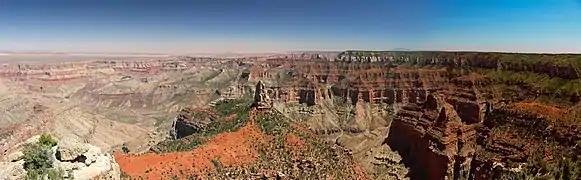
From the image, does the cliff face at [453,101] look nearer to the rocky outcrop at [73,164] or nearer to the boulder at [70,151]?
the rocky outcrop at [73,164]

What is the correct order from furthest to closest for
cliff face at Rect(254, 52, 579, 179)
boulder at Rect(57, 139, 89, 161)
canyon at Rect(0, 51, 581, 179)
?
cliff face at Rect(254, 52, 579, 179)
canyon at Rect(0, 51, 581, 179)
boulder at Rect(57, 139, 89, 161)

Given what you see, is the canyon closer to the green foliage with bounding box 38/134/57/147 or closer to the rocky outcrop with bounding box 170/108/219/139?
the rocky outcrop with bounding box 170/108/219/139

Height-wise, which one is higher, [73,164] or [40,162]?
[40,162]

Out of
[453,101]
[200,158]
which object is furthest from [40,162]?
[453,101]

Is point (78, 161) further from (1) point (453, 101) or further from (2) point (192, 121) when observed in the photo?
(1) point (453, 101)

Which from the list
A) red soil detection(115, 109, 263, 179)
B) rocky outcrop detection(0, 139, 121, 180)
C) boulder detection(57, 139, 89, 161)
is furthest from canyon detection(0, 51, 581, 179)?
boulder detection(57, 139, 89, 161)
